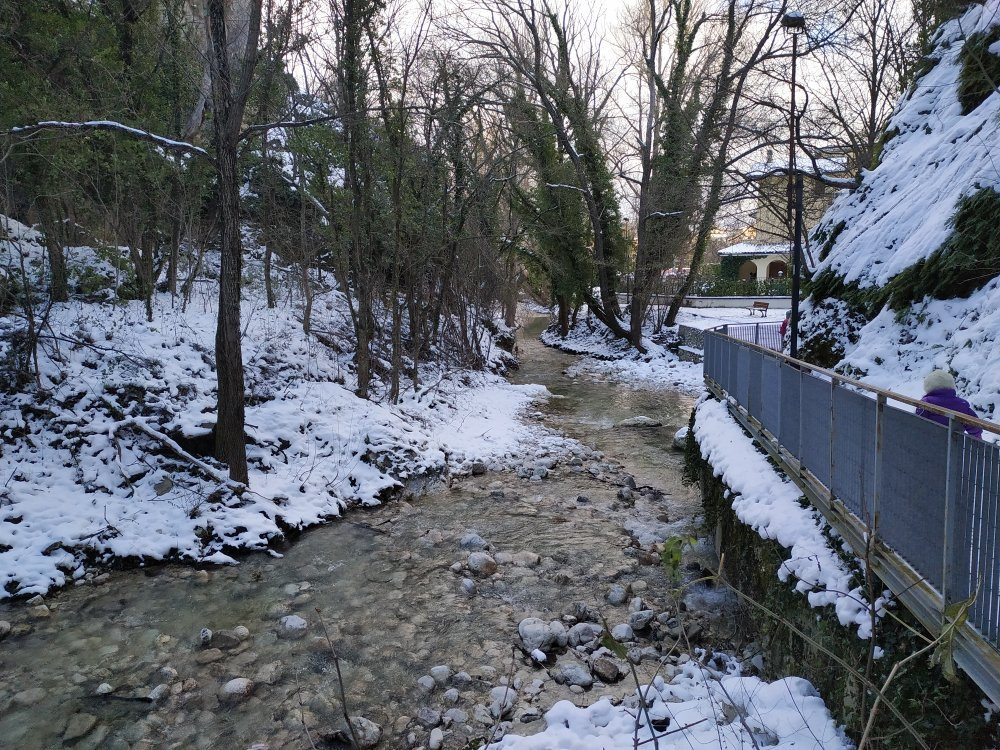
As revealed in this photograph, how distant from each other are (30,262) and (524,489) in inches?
371

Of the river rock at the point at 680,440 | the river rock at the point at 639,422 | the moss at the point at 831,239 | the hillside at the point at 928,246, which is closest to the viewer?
the hillside at the point at 928,246

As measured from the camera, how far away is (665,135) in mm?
25766

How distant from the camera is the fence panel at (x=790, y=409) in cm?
591

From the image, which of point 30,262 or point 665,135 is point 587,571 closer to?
point 30,262

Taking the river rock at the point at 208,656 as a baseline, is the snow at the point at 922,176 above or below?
above

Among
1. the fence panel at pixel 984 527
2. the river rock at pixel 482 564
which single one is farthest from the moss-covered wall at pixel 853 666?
the river rock at pixel 482 564

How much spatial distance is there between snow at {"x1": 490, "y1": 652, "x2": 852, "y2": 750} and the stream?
0.36 metres

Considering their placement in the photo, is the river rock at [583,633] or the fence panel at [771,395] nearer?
the river rock at [583,633]

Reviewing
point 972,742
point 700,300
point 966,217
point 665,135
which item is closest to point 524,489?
point 966,217

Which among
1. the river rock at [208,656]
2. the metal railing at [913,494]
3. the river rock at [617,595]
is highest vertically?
the metal railing at [913,494]

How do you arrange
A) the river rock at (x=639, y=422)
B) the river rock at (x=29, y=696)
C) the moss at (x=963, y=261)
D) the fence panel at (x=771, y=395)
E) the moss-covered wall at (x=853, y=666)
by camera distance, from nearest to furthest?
the moss-covered wall at (x=853, y=666), the river rock at (x=29, y=696), the fence panel at (x=771, y=395), the moss at (x=963, y=261), the river rock at (x=639, y=422)

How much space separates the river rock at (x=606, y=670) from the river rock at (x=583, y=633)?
0.30 m

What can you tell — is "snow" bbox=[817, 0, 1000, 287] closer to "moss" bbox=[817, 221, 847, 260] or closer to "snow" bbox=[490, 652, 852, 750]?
"moss" bbox=[817, 221, 847, 260]

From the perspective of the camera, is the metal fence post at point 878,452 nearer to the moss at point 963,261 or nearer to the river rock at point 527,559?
the river rock at point 527,559
